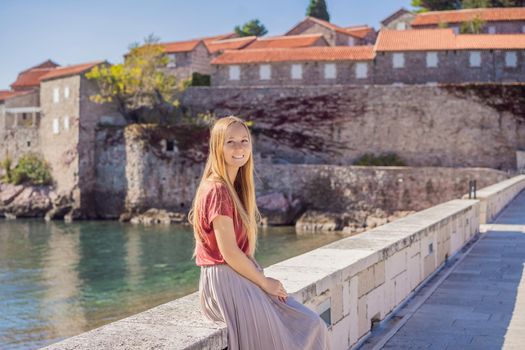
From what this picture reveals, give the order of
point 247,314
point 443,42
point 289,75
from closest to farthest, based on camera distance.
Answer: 1. point 247,314
2. point 443,42
3. point 289,75

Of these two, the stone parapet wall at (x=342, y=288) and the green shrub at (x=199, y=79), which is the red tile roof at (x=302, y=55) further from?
the stone parapet wall at (x=342, y=288)

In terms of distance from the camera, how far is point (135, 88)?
43844mm

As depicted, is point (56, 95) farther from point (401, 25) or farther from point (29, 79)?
point (401, 25)

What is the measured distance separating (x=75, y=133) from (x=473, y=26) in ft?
105

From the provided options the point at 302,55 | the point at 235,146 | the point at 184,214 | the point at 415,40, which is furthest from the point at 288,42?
the point at 235,146

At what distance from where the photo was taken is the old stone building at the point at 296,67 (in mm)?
45812

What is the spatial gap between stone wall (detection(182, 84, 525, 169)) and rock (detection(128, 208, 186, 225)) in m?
6.43

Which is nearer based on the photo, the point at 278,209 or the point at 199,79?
the point at 278,209

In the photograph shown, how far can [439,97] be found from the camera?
4109 centimetres

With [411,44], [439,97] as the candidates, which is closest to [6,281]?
[439,97]

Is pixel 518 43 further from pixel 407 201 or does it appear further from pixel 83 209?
pixel 83 209

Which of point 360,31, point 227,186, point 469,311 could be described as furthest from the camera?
point 360,31

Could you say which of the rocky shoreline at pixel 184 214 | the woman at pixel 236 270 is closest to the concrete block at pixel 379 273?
the woman at pixel 236 270

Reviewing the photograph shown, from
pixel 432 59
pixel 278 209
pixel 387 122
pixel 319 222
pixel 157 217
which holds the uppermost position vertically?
pixel 432 59
